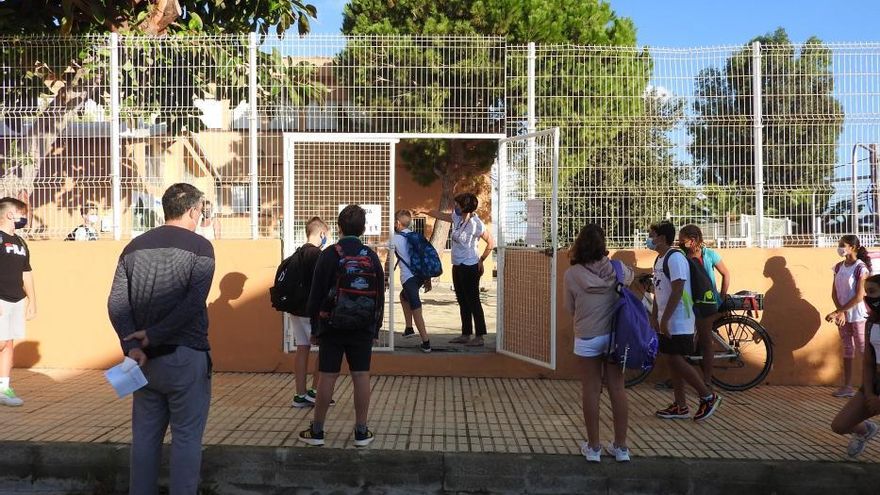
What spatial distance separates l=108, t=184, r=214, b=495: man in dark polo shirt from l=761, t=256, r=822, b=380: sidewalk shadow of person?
591 centimetres

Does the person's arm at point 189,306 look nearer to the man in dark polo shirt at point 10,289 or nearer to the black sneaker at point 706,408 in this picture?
the man in dark polo shirt at point 10,289

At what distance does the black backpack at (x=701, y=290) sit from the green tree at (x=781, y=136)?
5.18ft

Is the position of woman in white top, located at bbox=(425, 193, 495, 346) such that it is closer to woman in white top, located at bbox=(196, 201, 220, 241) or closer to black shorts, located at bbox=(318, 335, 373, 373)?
woman in white top, located at bbox=(196, 201, 220, 241)

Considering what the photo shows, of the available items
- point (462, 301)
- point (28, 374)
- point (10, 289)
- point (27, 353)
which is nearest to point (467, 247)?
point (462, 301)

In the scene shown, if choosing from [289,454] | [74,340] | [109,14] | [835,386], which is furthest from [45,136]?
[835,386]

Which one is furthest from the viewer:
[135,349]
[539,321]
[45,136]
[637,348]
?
[45,136]

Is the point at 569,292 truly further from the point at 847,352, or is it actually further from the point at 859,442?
the point at 847,352

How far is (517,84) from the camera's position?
25.2 ft

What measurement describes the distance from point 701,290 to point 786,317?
1.87 metres

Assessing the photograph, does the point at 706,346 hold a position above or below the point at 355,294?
below

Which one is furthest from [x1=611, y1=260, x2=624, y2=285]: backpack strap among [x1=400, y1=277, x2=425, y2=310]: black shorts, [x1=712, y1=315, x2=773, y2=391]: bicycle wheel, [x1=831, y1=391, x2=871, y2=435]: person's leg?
[x1=400, y1=277, x2=425, y2=310]: black shorts

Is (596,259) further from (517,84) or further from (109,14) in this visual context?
(109,14)

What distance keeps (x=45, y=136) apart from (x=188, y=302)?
528 cm

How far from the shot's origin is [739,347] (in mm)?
7219
